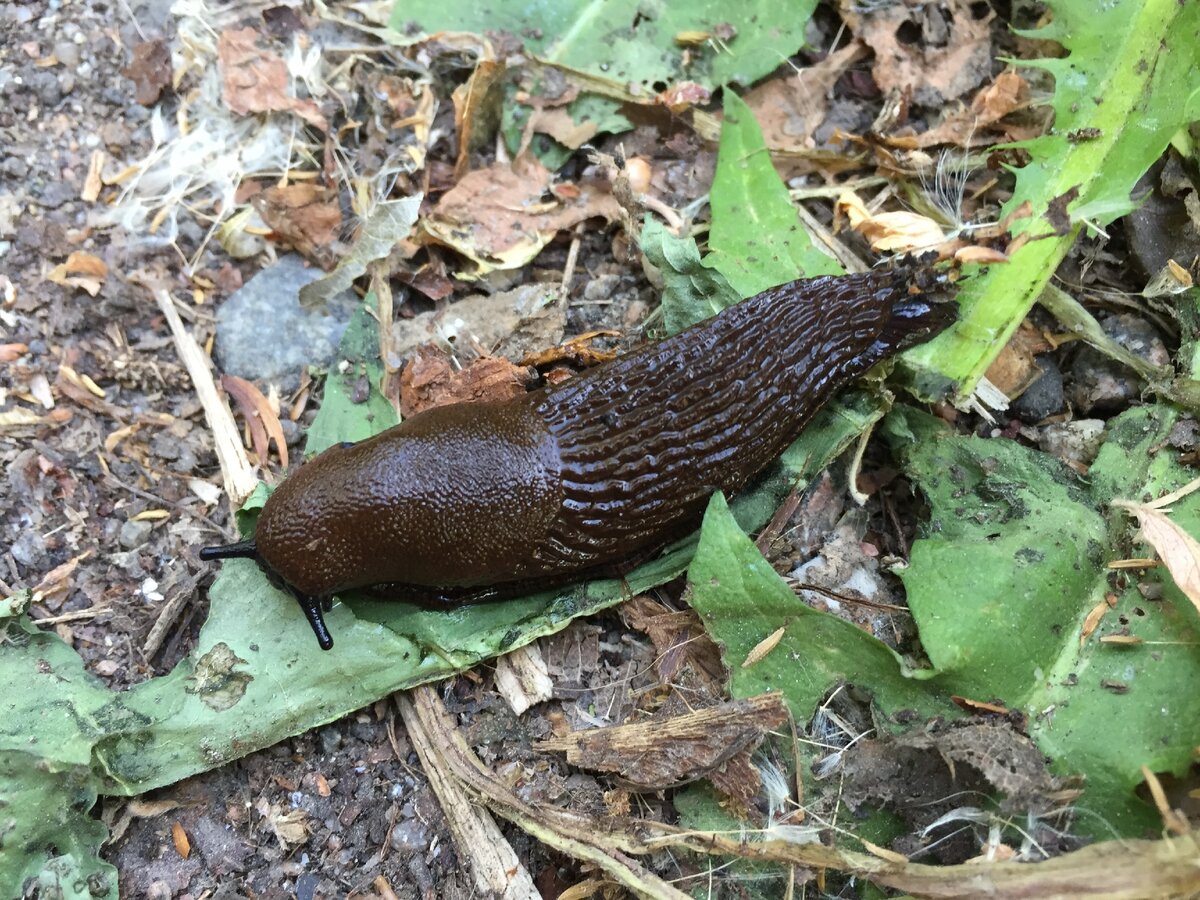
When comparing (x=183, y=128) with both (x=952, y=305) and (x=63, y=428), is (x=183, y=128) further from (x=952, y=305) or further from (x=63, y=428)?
(x=952, y=305)

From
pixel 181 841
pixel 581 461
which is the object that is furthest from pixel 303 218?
pixel 181 841

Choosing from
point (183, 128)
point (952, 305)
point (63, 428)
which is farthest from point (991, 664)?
point (183, 128)

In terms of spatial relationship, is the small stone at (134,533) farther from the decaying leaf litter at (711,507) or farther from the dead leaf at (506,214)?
the dead leaf at (506,214)

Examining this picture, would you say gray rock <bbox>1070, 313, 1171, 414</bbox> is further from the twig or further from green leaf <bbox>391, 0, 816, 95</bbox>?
the twig

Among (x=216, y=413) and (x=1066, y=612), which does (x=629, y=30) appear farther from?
(x=1066, y=612)

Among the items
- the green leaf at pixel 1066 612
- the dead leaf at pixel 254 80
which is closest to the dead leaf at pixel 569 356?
→ the green leaf at pixel 1066 612

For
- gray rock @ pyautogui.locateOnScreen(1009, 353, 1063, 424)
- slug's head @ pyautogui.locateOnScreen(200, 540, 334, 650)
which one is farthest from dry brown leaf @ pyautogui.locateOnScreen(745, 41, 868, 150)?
slug's head @ pyautogui.locateOnScreen(200, 540, 334, 650)

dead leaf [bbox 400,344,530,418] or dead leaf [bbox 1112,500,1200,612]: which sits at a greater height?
dead leaf [bbox 1112,500,1200,612]
